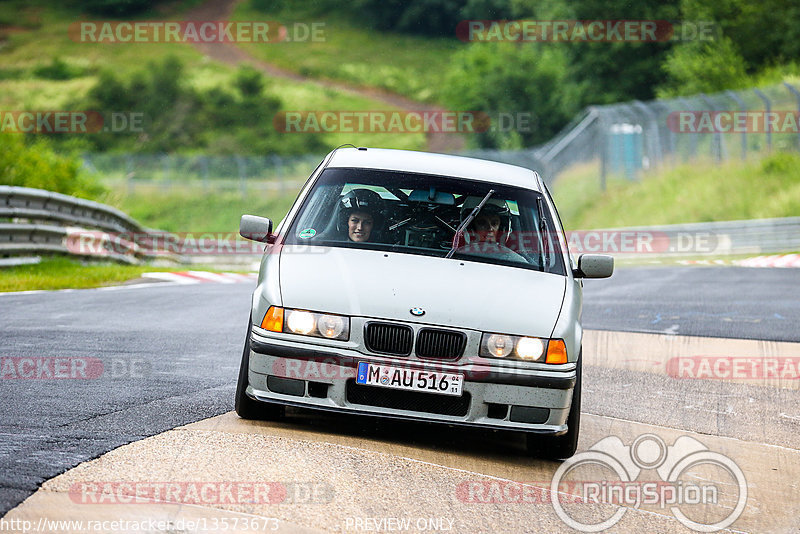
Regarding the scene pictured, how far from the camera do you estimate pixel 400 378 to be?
6.35 metres

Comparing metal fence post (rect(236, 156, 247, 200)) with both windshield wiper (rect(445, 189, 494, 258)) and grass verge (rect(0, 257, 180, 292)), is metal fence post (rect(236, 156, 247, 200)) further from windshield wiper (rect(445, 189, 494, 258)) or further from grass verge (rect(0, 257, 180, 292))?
windshield wiper (rect(445, 189, 494, 258))

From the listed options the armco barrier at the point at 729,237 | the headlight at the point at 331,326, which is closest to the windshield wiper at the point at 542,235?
the headlight at the point at 331,326

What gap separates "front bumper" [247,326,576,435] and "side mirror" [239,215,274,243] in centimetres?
113

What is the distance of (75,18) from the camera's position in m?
134

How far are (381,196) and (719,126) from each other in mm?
27670

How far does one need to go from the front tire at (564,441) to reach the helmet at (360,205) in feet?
5.12

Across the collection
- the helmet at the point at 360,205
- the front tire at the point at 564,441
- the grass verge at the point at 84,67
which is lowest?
the front tire at the point at 564,441

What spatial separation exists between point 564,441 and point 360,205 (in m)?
1.91

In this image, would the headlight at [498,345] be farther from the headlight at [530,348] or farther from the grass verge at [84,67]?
the grass verge at [84,67]

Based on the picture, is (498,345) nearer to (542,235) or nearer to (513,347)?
(513,347)

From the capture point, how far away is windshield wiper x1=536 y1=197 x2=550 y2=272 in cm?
749

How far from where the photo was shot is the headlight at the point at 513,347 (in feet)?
21.2

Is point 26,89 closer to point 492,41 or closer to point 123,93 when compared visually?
point 123,93

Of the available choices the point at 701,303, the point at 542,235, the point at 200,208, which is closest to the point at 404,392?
the point at 542,235
